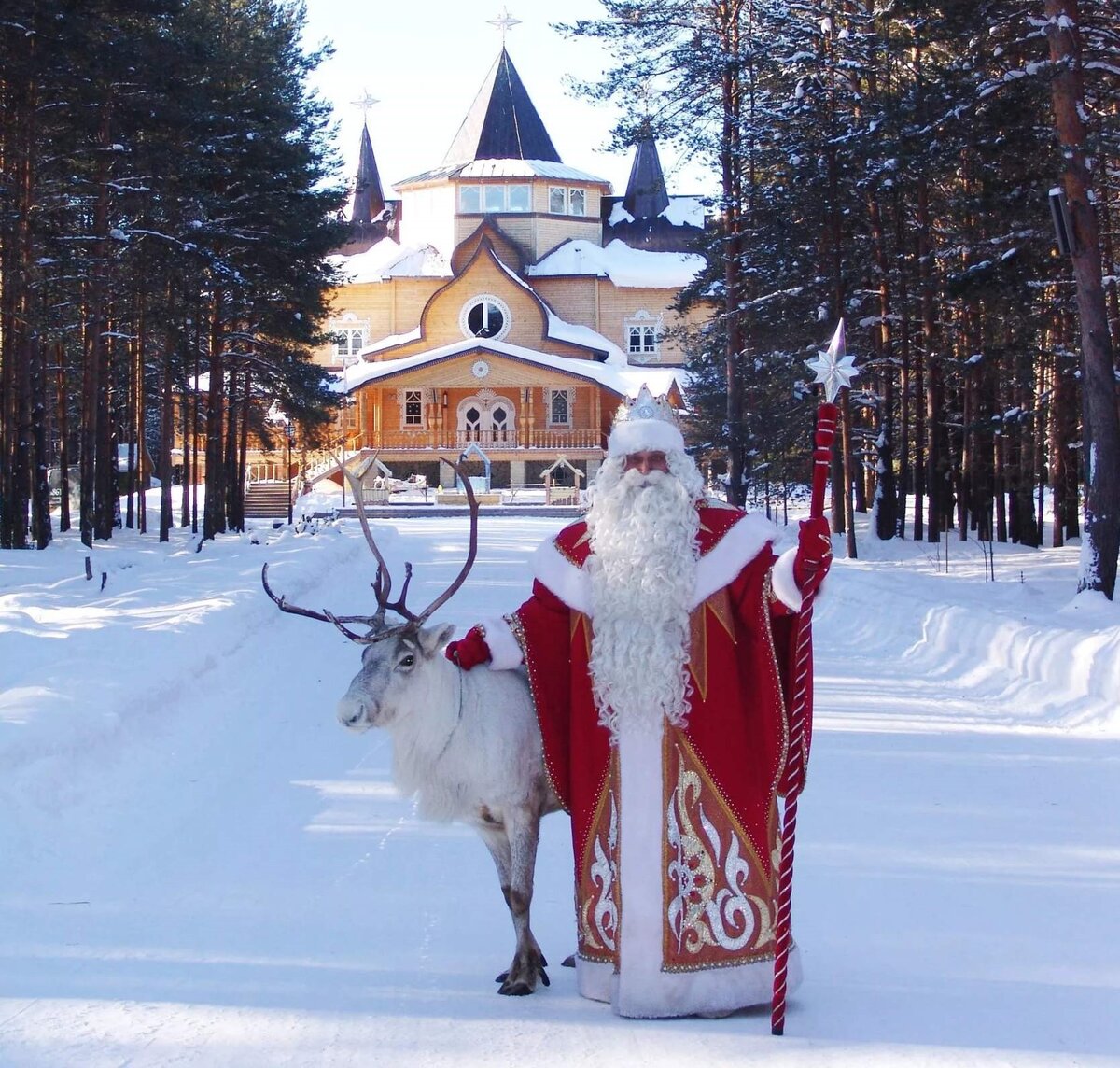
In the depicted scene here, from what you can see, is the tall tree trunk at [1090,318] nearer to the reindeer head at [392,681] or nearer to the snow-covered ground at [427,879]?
the snow-covered ground at [427,879]

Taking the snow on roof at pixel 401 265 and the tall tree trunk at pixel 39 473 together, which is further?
the snow on roof at pixel 401 265

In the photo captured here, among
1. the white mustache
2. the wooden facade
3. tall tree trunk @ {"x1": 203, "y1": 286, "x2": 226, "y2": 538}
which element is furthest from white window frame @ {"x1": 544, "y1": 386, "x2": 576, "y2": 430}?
the white mustache

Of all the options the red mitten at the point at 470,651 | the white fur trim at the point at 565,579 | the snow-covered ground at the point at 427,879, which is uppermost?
the white fur trim at the point at 565,579

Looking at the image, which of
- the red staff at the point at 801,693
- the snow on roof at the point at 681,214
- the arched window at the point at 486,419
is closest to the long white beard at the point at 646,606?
the red staff at the point at 801,693

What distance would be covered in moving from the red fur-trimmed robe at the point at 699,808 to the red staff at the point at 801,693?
7cm

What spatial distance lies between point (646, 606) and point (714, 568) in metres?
0.27

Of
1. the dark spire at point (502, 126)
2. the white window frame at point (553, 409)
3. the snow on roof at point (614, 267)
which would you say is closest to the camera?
the white window frame at point (553, 409)

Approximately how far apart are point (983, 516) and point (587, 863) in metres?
27.1

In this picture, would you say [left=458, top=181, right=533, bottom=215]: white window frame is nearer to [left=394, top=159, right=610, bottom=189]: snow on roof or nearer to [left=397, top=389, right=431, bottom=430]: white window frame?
[left=394, top=159, right=610, bottom=189]: snow on roof

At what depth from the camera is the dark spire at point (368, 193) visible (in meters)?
82.8

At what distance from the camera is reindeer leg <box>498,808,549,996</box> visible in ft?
16.8

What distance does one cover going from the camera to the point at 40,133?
22969 mm

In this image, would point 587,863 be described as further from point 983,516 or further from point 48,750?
point 983,516

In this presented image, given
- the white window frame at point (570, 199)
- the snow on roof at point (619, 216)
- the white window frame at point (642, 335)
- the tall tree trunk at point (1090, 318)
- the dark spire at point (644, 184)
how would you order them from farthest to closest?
the dark spire at point (644, 184) < the snow on roof at point (619, 216) < the white window frame at point (642, 335) < the white window frame at point (570, 199) < the tall tree trunk at point (1090, 318)
